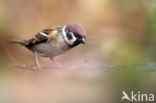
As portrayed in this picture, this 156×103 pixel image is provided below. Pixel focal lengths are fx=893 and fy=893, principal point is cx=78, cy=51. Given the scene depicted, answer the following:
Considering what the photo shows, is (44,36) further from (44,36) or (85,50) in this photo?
(85,50)

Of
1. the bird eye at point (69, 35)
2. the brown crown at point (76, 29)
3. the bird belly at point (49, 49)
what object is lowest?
the bird belly at point (49, 49)

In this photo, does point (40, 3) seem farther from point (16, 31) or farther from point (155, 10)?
point (155, 10)

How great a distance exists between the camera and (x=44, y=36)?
8.06 ft

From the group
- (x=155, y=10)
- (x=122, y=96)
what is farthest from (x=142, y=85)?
(x=155, y=10)

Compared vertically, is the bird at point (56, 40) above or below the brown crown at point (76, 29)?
below

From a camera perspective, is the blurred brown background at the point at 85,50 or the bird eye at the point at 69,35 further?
the blurred brown background at the point at 85,50

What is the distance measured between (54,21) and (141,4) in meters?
0.27

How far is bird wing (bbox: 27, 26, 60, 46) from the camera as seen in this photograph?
96.2 inches

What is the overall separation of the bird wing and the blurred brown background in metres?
0.04

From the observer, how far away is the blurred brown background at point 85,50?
254cm

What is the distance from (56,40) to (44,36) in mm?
39

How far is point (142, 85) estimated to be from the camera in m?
2.59

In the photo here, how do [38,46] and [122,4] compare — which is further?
[122,4]

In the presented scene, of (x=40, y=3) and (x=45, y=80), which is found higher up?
(x=40, y=3)
